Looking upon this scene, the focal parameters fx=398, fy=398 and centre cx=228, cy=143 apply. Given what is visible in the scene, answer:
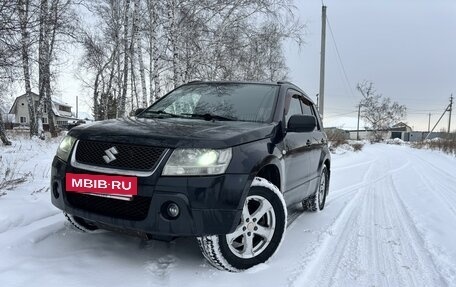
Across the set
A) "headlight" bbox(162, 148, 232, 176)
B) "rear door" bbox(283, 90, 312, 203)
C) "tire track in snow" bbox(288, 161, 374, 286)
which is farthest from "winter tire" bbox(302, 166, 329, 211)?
"headlight" bbox(162, 148, 232, 176)

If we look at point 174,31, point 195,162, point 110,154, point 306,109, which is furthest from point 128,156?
point 174,31

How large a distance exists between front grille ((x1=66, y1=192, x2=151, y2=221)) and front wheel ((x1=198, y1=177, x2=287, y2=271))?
50 centimetres

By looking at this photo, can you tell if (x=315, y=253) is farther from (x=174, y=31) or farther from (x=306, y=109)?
(x=174, y=31)

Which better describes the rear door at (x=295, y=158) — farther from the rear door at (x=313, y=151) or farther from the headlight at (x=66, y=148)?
the headlight at (x=66, y=148)

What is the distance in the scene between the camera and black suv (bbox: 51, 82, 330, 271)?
9.23ft

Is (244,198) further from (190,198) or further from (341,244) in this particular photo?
(341,244)

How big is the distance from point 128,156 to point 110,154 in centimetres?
16

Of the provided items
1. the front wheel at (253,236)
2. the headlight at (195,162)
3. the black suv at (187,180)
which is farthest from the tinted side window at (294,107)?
the headlight at (195,162)

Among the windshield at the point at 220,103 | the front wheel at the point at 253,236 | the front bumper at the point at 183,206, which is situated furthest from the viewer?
the windshield at the point at 220,103

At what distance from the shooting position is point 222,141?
2.94 metres

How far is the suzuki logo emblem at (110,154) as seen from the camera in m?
2.95

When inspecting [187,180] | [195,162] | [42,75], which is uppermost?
[42,75]

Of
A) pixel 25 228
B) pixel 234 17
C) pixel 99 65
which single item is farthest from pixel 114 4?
pixel 25 228

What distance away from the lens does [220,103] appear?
4.18 meters
